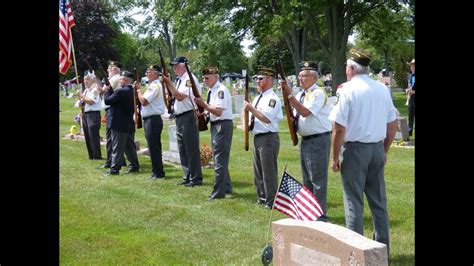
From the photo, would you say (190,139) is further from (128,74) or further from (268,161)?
(128,74)

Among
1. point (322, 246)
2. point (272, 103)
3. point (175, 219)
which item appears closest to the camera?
point (322, 246)

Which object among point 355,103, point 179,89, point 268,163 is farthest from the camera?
point 179,89

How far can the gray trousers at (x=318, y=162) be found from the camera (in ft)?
23.2

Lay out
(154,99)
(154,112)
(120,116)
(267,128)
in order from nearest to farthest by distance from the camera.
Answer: (267,128)
(154,99)
(154,112)
(120,116)

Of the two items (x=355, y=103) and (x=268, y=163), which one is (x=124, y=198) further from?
(x=355, y=103)

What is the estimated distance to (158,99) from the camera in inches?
436

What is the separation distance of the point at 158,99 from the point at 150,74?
520 millimetres

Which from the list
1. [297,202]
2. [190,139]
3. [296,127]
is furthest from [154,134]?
[297,202]

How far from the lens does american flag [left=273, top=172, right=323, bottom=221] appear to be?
4965mm

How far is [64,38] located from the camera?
1276 centimetres

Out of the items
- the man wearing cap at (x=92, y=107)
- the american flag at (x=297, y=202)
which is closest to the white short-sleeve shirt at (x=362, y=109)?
the american flag at (x=297, y=202)

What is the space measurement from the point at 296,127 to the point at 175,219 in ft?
6.94

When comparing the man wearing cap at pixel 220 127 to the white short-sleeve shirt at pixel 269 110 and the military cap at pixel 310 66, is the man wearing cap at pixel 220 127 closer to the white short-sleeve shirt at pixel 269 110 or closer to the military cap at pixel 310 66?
the white short-sleeve shirt at pixel 269 110
